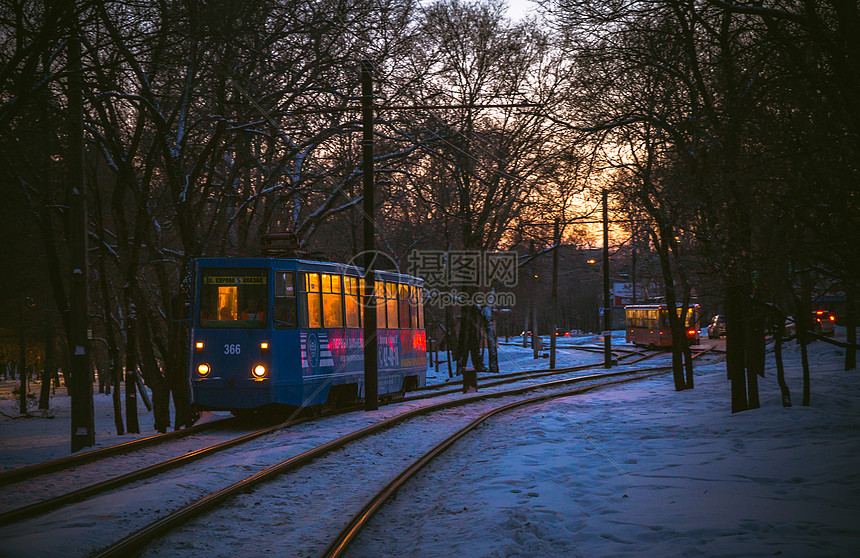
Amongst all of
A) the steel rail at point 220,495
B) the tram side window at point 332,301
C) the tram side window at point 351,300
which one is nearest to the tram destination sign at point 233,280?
the tram side window at point 332,301

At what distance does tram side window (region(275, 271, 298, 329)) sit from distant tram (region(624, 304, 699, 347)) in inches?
1447

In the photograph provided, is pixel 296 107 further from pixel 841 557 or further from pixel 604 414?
pixel 841 557

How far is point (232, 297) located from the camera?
564 inches

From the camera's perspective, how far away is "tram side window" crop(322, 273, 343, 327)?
1570 cm

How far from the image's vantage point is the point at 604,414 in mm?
16422

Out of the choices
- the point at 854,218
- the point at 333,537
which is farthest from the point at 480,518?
the point at 854,218

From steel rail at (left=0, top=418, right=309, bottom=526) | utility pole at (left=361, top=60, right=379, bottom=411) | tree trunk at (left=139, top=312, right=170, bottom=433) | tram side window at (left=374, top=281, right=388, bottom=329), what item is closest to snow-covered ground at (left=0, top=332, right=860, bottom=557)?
steel rail at (left=0, top=418, right=309, bottom=526)

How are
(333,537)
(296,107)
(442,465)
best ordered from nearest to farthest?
(333,537) < (442,465) < (296,107)

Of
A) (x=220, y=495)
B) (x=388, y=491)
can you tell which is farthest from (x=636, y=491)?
(x=220, y=495)

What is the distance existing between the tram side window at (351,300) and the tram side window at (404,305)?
8.44ft

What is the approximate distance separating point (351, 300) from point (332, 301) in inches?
41.1

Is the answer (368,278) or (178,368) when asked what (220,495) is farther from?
(178,368)

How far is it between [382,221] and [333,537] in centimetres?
3347

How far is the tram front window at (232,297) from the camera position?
46.7 ft
